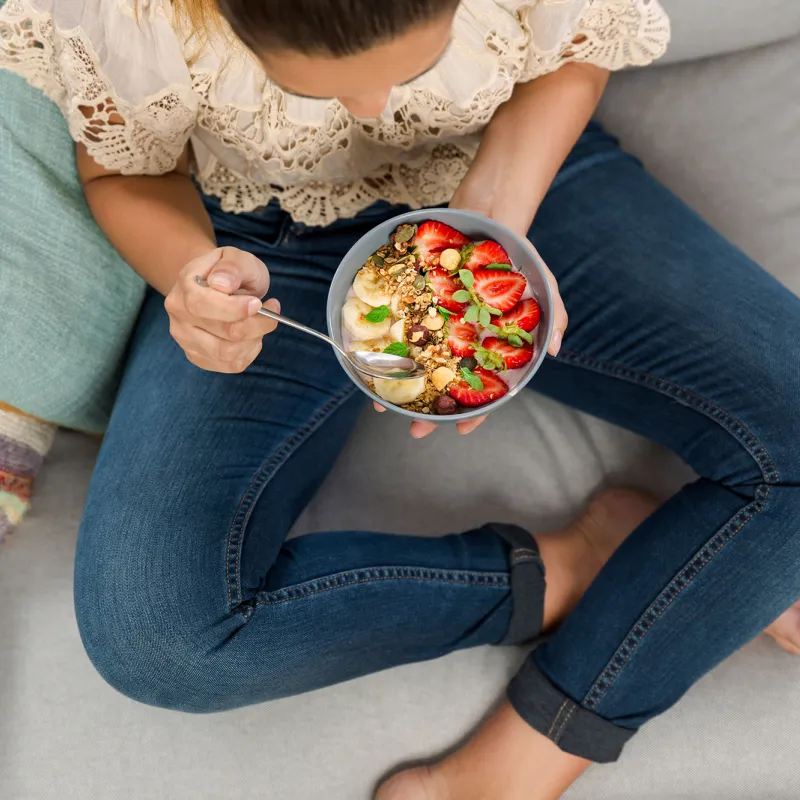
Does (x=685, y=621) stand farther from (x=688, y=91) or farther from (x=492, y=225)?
(x=688, y=91)

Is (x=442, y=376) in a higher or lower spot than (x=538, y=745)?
higher

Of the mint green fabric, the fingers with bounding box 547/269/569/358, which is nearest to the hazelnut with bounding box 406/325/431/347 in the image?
the fingers with bounding box 547/269/569/358

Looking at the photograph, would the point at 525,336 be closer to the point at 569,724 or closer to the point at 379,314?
the point at 379,314

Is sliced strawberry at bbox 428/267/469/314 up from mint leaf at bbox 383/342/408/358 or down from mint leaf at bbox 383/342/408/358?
up

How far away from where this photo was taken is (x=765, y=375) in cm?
78

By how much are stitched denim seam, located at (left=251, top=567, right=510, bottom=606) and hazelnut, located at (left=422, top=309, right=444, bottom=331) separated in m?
0.34

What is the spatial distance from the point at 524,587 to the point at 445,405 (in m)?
0.37

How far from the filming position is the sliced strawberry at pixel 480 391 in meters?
0.63

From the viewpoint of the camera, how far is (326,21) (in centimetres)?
44

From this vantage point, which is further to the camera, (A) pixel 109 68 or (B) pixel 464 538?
(B) pixel 464 538

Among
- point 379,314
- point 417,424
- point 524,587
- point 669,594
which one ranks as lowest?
point 524,587

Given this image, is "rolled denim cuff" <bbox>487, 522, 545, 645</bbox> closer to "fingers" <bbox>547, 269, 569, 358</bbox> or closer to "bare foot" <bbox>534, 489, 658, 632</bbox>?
"bare foot" <bbox>534, 489, 658, 632</bbox>

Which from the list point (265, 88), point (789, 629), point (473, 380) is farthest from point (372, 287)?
point (789, 629)

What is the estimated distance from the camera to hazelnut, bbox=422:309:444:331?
2.10ft
